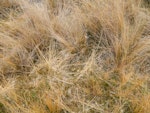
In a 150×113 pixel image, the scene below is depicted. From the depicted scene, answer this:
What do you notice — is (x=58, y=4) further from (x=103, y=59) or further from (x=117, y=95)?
(x=117, y=95)

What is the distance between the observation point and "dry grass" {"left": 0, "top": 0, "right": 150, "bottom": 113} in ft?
6.28

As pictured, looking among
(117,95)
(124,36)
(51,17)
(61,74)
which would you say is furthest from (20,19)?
(117,95)

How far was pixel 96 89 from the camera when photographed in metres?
1.96

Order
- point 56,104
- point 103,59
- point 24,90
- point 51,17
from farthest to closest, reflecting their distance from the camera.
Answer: point 51,17
point 103,59
point 24,90
point 56,104

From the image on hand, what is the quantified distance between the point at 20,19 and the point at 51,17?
0.85 feet

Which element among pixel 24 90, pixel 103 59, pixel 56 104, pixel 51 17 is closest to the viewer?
pixel 56 104

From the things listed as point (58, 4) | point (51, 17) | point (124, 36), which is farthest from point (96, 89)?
point (58, 4)

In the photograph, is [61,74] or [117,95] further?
[61,74]

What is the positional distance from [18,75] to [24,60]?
0.12m

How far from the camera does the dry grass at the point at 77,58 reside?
75.4 inches

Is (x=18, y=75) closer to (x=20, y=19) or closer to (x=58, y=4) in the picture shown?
(x=20, y=19)

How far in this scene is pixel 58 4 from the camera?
8.79 feet

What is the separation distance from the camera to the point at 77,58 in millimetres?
2219

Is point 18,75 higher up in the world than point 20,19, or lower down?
lower down
